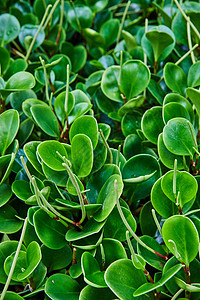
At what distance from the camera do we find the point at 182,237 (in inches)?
18.9

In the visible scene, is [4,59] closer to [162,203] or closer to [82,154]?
[82,154]

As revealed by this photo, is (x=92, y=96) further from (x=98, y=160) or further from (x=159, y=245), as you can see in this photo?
(x=159, y=245)

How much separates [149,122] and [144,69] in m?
0.11

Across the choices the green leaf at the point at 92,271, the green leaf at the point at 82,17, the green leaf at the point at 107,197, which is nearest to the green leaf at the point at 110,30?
the green leaf at the point at 82,17

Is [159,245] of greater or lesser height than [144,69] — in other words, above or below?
below

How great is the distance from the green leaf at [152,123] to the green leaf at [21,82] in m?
0.22

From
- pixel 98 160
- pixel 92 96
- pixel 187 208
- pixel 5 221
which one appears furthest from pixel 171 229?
pixel 92 96

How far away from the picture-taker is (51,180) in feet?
1.90

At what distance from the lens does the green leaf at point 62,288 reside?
0.51m

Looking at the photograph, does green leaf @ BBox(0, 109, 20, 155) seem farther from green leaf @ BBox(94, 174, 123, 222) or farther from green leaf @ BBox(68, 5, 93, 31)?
green leaf @ BBox(68, 5, 93, 31)

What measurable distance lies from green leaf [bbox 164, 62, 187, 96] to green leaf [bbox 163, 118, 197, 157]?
0.46ft

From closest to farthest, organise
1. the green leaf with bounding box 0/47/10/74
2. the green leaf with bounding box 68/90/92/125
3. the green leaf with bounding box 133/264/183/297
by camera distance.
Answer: the green leaf with bounding box 133/264/183/297, the green leaf with bounding box 68/90/92/125, the green leaf with bounding box 0/47/10/74

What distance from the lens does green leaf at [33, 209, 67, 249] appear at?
538mm

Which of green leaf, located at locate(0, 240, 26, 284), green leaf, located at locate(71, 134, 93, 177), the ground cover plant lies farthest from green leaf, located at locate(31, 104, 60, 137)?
green leaf, located at locate(0, 240, 26, 284)
